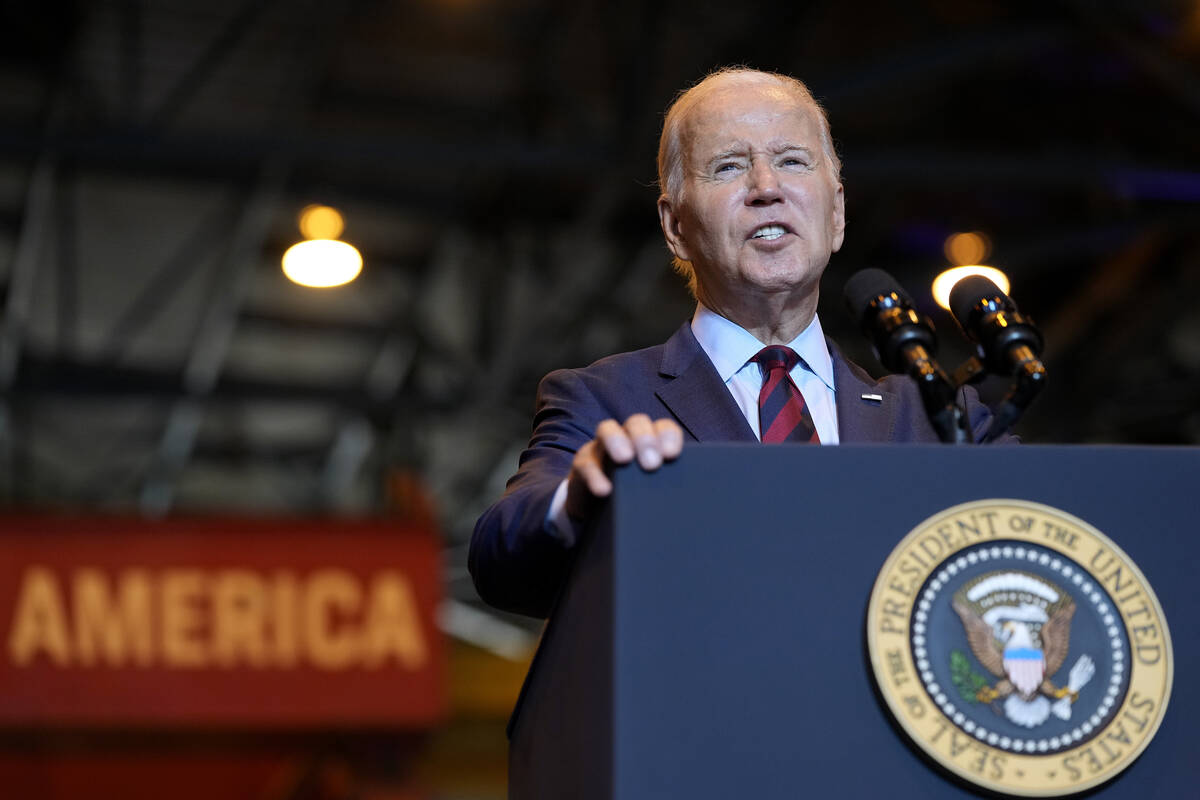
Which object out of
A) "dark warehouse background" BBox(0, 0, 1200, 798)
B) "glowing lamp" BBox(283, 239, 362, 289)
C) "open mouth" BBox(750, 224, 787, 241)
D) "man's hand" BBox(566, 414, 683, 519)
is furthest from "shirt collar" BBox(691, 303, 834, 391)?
"glowing lamp" BBox(283, 239, 362, 289)

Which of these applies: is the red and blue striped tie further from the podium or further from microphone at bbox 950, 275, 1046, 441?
the podium

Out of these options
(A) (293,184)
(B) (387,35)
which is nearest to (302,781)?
(A) (293,184)

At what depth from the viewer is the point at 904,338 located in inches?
59.5

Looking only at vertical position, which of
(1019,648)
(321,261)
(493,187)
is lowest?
(1019,648)

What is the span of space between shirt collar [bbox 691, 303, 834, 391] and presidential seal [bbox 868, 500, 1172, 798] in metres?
0.59

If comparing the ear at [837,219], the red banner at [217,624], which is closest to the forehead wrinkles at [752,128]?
the ear at [837,219]

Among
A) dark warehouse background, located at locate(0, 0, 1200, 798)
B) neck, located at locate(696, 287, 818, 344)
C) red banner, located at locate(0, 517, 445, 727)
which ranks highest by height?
dark warehouse background, located at locate(0, 0, 1200, 798)

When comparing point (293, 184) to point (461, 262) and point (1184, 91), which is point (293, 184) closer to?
point (461, 262)

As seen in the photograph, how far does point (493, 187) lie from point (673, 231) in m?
7.09

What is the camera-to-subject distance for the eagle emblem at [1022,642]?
1129 millimetres

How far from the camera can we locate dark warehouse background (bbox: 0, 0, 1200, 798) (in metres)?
6.30

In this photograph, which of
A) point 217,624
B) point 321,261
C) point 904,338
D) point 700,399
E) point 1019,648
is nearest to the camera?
point 1019,648

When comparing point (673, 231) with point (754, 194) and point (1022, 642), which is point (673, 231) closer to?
point (754, 194)

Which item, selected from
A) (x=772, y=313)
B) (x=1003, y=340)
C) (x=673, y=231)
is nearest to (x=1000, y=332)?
(x=1003, y=340)
